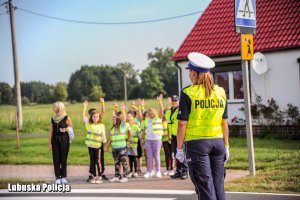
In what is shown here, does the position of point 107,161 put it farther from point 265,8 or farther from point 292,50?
point 265,8

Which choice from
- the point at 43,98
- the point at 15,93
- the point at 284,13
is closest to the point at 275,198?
the point at 284,13

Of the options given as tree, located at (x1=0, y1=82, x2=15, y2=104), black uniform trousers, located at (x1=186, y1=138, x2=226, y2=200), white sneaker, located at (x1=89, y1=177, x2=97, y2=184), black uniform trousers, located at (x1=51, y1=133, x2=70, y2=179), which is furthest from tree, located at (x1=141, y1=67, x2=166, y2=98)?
black uniform trousers, located at (x1=186, y1=138, x2=226, y2=200)

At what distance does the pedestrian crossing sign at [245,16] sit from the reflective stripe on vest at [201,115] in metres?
4.28

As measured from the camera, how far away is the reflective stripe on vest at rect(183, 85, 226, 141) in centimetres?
510

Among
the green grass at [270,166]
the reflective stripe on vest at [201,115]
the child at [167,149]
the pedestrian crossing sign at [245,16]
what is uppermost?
the pedestrian crossing sign at [245,16]

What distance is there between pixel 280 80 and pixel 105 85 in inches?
1790

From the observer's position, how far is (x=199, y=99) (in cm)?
510

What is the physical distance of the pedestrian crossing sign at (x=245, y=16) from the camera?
908 cm

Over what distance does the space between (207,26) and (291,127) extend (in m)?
6.18

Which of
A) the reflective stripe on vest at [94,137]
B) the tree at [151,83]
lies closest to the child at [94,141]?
the reflective stripe on vest at [94,137]

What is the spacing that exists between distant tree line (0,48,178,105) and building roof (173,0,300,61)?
806 centimetres

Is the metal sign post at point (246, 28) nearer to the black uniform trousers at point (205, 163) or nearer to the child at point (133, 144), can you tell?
the child at point (133, 144)

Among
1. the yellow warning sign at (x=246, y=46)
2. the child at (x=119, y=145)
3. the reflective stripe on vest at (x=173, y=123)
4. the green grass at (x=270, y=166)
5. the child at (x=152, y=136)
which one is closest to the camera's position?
the green grass at (x=270, y=166)

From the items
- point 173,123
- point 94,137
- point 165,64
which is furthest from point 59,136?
point 165,64
